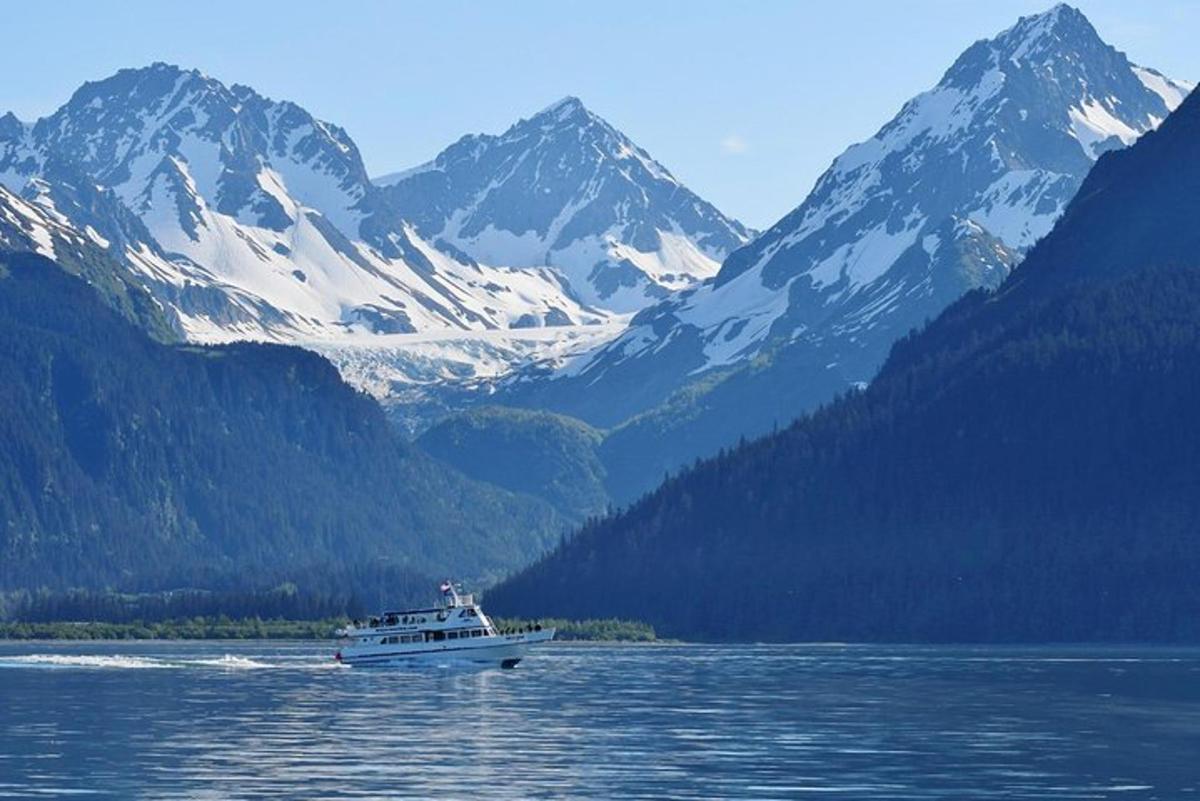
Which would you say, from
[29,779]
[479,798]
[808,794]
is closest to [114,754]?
[29,779]

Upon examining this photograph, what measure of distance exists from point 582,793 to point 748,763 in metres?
21.4

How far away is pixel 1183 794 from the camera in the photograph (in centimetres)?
17438

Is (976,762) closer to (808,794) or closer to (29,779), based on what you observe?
(808,794)

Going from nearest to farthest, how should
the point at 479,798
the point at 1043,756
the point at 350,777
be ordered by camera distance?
the point at 479,798, the point at 350,777, the point at 1043,756

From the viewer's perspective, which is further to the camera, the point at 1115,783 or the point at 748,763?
the point at 748,763

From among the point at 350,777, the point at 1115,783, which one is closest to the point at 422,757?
the point at 350,777

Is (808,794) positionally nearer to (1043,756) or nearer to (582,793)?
(582,793)

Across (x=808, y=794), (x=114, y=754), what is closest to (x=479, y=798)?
(x=808, y=794)

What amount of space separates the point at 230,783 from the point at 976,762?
46754mm

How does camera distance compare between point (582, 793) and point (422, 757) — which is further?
point (422, 757)

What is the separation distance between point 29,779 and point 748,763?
44.3 metres

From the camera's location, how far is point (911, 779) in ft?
600

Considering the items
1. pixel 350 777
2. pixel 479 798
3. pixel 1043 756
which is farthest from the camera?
pixel 1043 756

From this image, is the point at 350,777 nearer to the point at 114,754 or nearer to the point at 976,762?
the point at 114,754
